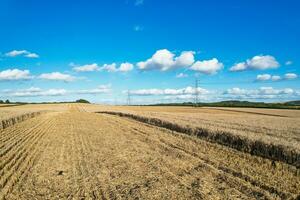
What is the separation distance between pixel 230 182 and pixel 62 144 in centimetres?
1103

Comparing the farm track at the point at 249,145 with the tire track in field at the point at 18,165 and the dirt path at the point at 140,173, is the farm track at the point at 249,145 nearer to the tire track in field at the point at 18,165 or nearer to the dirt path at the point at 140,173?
the dirt path at the point at 140,173

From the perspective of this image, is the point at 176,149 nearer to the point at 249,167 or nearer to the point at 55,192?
the point at 249,167

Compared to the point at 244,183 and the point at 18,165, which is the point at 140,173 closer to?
the point at 244,183

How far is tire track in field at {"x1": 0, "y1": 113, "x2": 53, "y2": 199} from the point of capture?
9.60 meters

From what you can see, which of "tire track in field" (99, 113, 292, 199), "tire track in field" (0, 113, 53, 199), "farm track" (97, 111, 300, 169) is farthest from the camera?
"farm track" (97, 111, 300, 169)

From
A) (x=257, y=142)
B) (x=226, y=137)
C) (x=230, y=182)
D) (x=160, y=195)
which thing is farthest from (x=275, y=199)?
(x=226, y=137)

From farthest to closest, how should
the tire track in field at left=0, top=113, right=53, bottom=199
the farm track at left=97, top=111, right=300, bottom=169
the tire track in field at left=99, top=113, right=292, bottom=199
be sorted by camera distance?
the farm track at left=97, top=111, right=300, bottom=169 → the tire track in field at left=0, top=113, right=53, bottom=199 → the tire track in field at left=99, top=113, right=292, bottom=199

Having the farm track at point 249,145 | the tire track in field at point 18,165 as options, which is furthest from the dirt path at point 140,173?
the farm track at point 249,145

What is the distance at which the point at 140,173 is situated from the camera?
1122 centimetres

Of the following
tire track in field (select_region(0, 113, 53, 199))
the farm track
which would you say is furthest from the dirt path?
the farm track

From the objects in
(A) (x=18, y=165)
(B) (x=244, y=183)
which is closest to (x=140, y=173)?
(B) (x=244, y=183)

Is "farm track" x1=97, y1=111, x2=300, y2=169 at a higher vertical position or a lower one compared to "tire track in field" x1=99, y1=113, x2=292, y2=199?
higher

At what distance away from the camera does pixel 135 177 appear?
10.7 m

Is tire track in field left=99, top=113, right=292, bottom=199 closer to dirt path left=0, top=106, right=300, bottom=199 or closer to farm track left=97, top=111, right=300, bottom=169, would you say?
dirt path left=0, top=106, right=300, bottom=199
